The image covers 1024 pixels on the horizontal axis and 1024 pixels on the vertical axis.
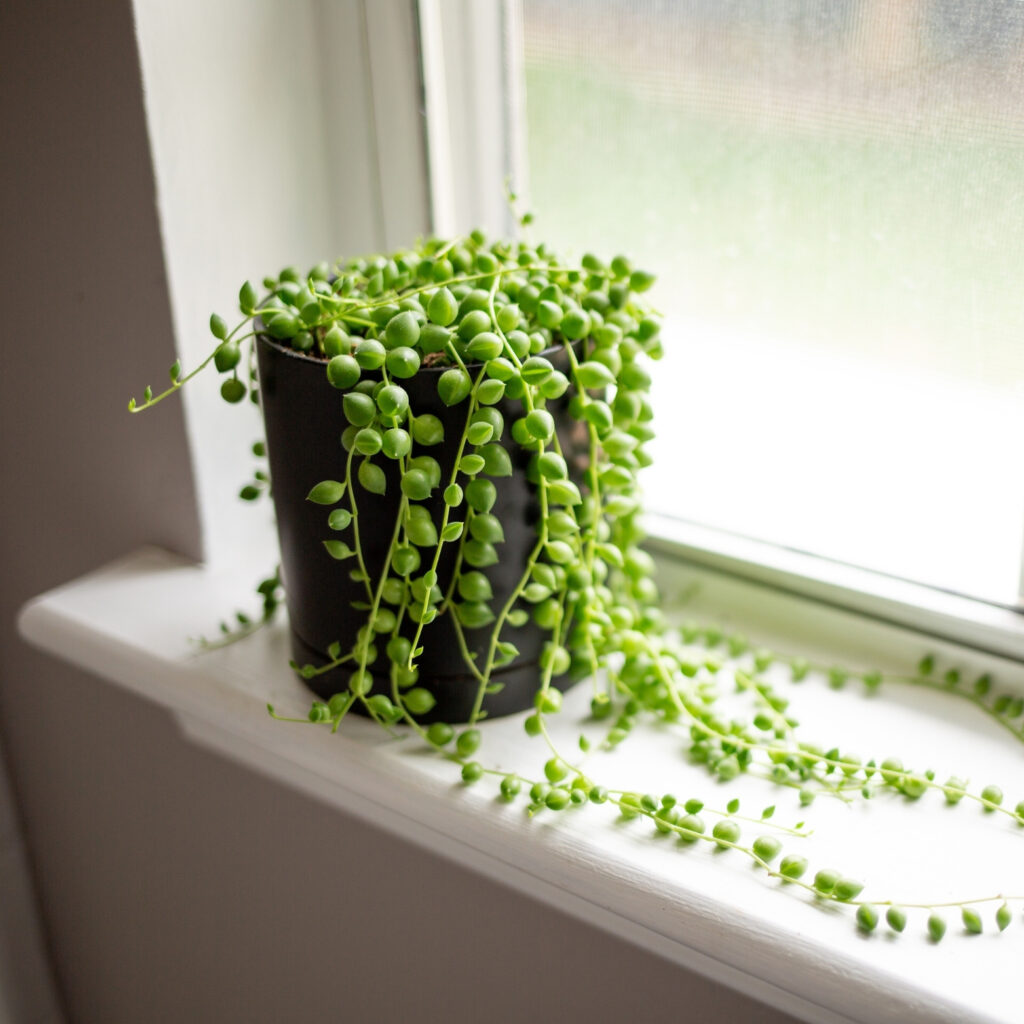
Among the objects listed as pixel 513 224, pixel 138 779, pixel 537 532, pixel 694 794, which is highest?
pixel 513 224

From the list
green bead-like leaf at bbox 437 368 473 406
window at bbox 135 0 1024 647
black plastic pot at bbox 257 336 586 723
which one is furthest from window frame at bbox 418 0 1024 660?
green bead-like leaf at bbox 437 368 473 406

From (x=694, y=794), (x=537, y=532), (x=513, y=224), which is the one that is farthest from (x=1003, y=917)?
(x=513, y=224)

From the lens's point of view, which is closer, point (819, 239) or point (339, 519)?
point (339, 519)

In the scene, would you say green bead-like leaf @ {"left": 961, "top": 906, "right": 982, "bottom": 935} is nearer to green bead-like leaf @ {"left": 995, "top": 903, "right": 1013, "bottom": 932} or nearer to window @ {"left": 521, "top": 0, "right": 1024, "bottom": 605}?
green bead-like leaf @ {"left": 995, "top": 903, "right": 1013, "bottom": 932}

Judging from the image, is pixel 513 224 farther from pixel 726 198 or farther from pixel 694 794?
pixel 694 794

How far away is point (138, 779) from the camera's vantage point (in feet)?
2.96

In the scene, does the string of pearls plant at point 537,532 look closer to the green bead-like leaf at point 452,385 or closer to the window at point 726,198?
the green bead-like leaf at point 452,385

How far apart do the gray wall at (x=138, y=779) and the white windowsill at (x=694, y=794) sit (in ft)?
0.23

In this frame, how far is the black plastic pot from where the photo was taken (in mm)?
562

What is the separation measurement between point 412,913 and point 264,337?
15.8 inches

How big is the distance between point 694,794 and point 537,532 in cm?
17

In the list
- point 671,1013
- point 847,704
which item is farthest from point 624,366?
point 671,1013

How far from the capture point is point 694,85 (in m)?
0.69

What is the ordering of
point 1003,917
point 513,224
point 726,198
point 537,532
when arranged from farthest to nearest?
point 513,224, point 726,198, point 537,532, point 1003,917
